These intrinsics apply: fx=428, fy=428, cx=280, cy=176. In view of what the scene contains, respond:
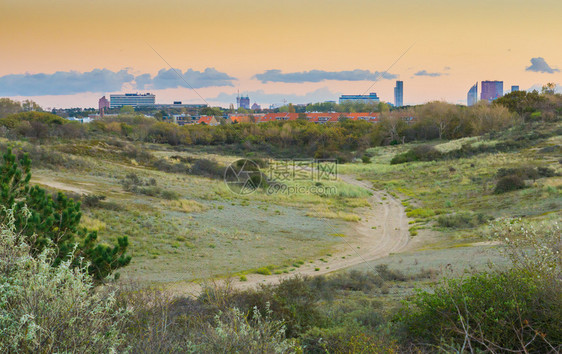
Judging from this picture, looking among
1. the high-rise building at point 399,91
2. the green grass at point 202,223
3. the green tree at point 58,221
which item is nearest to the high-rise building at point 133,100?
the high-rise building at point 399,91

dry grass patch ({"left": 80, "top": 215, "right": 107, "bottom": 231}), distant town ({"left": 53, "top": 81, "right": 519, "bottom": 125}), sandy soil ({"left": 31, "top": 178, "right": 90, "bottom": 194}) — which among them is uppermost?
distant town ({"left": 53, "top": 81, "right": 519, "bottom": 125})

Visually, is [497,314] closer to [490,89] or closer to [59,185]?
[59,185]

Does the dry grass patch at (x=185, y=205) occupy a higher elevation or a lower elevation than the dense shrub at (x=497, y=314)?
lower

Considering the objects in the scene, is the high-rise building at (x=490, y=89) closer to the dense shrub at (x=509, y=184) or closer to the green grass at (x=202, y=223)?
the green grass at (x=202, y=223)

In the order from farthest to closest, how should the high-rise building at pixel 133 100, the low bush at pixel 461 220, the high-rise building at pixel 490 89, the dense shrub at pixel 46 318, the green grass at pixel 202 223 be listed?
the high-rise building at pixel 133 100 < the high-rise building at pixel 490 89 < the low bush at pixel 461 220 < the green grass at pixel 202 223 < the dense shrub at pixel 46 318

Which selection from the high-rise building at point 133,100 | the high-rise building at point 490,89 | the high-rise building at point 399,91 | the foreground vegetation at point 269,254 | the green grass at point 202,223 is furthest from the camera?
the high-rise building at point 133,100

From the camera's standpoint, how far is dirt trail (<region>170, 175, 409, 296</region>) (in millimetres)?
12905

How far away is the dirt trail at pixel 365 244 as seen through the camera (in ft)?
42.3

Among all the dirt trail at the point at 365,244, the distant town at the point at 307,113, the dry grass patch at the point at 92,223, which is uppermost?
the distant town at the point at 307,113

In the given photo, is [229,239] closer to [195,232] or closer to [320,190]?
[195,232]

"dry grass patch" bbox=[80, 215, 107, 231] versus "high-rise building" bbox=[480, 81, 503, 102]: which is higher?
"high-rise building" bbox=[480, 81, 503, 102]

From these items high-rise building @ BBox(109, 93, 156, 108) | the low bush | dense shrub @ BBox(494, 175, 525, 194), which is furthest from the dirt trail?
high-rise building @ BBox(109, 93, 156, 108)

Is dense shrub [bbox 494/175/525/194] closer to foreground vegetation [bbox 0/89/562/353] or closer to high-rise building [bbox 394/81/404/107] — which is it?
foreground vegetation [bbox 0/89/562/353]

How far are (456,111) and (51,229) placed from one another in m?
70.5
